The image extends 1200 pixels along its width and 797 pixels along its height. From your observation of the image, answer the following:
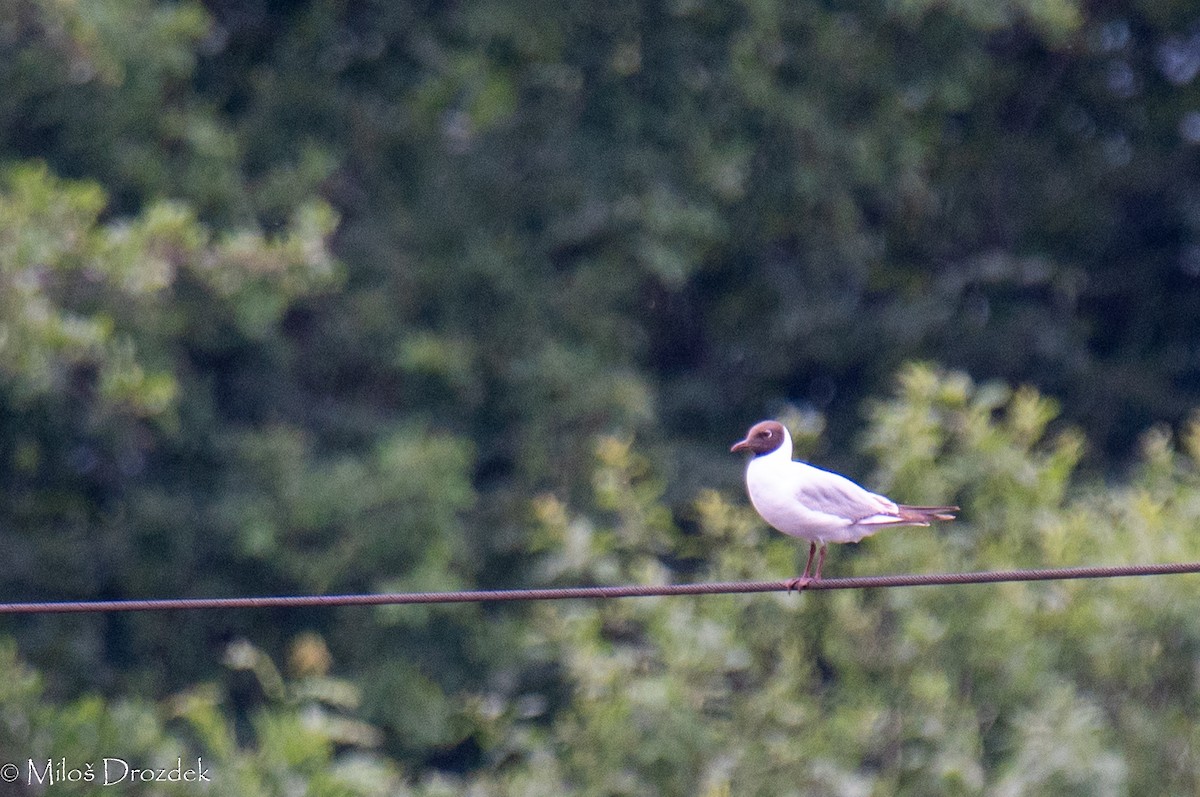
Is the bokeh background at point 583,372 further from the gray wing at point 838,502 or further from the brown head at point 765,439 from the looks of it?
the gray wing at point 838,502

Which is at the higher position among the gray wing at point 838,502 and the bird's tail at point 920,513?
the gray wing at point 838,502

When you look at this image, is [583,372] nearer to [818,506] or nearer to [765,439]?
[765,439]

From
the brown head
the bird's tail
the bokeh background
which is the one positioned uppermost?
the bokeh background

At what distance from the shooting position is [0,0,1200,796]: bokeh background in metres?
7.71

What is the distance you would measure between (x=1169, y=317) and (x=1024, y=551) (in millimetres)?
6724

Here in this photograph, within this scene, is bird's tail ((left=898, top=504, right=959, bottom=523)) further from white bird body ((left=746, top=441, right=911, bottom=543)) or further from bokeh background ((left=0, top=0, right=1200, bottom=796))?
bokeh background ((left=0, top=0, right=1200, bottom=796))

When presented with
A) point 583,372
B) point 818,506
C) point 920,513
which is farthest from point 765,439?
point 583,372

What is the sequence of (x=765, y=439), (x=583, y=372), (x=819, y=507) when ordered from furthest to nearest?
(x=583, y=372), (x=765, y=439), (x=819, y=507)

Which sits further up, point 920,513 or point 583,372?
point 583,372

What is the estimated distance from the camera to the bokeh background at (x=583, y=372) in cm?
771

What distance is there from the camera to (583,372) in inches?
450

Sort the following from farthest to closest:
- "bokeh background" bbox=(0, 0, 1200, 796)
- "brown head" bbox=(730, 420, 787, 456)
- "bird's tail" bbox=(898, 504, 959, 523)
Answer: "bokeh background" bbox=(0, 0, 1200, 796) → "brown head" bbox=(730, 420, 787, 456) → "bird's tail" bbox=(898, 504, 959, 523)

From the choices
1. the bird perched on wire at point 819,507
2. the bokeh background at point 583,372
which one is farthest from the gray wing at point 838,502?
the bokeh background at point 583,372

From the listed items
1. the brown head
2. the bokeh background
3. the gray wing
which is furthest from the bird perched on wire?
the bokeh background
